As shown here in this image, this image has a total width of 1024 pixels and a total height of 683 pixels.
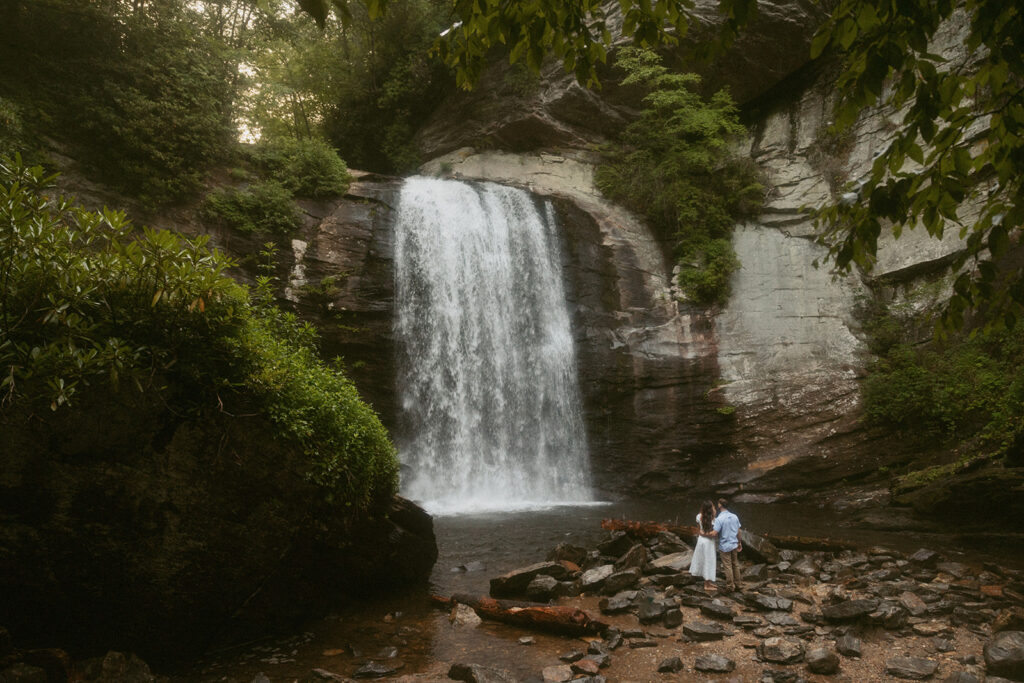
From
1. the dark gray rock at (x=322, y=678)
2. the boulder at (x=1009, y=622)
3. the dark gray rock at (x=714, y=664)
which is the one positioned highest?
the dark gray rock at (x=322, y=678)

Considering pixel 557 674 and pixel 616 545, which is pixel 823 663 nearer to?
pixel 557 674

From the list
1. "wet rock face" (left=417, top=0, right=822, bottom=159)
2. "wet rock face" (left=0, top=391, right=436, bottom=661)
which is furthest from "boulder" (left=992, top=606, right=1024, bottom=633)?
"wet rock face" (left=417, top=0, right=822, bottom=159)

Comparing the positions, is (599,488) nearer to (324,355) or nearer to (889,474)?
(889,474)

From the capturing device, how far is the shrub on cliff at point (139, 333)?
12.8ft

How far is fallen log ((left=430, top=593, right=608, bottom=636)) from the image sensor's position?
534cm

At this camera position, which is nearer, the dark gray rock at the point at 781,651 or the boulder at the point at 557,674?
the boulder at the point at 557,674

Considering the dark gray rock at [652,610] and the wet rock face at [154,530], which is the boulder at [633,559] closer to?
the dark gray rock at [652,610]

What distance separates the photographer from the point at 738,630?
214 inches

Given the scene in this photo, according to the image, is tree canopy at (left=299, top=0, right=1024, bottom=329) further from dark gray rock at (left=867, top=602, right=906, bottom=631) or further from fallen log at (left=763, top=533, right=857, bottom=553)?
fallen log at (left=763, top=533, right=857, bottom=553)

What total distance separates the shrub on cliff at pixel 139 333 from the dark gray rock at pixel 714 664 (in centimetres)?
343

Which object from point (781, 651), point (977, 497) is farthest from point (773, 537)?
point (781, 651)

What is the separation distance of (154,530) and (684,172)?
17790mm

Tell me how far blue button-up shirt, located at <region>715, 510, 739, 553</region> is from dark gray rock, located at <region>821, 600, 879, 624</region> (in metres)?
1.37

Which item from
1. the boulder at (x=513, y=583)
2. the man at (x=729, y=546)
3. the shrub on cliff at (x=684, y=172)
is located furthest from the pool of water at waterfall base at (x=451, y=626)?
the shrub on cliff at (x=684, y=172)
